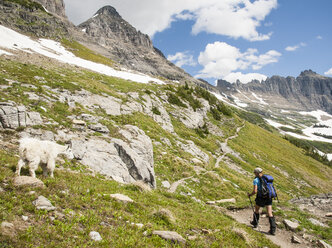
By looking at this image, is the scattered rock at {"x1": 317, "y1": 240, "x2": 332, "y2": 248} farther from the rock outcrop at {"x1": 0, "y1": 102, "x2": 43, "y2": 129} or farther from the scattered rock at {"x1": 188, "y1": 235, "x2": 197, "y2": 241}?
the rock outcrop at {"x1": 0, "y1": 102, "x2": 43, "y2": 129}

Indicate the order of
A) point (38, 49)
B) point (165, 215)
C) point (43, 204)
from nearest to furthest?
point (43, 204) → point (165, 215) → point (38, 49)

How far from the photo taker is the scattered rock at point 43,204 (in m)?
6.66

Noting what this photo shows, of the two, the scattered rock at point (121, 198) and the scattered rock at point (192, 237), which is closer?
the scattered rock at point (192, 237)

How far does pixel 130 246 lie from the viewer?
6.21 metres

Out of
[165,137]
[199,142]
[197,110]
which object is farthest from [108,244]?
[197,110]

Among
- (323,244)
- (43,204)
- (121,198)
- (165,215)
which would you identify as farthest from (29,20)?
(323,244)

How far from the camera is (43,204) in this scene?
6.76 m

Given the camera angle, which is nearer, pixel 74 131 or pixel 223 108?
pixel 74 131

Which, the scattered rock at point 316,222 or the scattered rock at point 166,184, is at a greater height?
the scattered rock at point 316,222

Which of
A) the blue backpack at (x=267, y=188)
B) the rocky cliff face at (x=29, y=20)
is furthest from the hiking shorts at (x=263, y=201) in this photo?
the rocky cliff face at (x=29, y=20)

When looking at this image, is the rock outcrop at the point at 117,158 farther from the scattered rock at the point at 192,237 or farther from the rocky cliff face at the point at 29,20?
the rocky cliff face at the point at 29,20

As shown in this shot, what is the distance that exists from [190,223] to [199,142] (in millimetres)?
31887

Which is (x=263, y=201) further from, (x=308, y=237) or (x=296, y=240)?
(x=308, y=237)

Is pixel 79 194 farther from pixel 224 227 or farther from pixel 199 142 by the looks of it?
pixel 199 142
